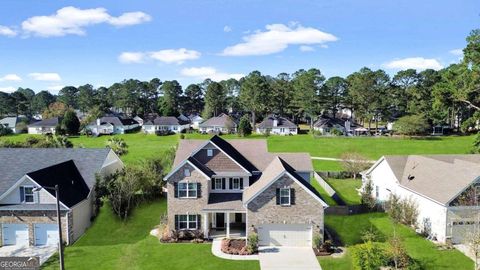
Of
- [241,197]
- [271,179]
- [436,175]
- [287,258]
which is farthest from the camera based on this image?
[436,175]

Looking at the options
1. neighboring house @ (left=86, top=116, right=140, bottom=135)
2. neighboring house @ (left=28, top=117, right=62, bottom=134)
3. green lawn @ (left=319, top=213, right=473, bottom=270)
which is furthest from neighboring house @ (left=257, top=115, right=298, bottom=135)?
green lawn @ (left=319, top=213, right=473, bottom=270)

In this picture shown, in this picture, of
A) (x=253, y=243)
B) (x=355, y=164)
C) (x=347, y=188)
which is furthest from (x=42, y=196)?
(x=355, y=164)

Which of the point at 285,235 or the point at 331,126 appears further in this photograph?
the point at 331,126

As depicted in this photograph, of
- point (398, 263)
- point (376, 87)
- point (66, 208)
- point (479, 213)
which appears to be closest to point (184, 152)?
point (66, 208)

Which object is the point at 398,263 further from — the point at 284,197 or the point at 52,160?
the point at 52,160

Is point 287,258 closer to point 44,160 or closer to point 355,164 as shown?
point 44,160

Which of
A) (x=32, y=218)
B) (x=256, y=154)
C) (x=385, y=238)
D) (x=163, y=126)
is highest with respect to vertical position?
(x=163, y=126)
